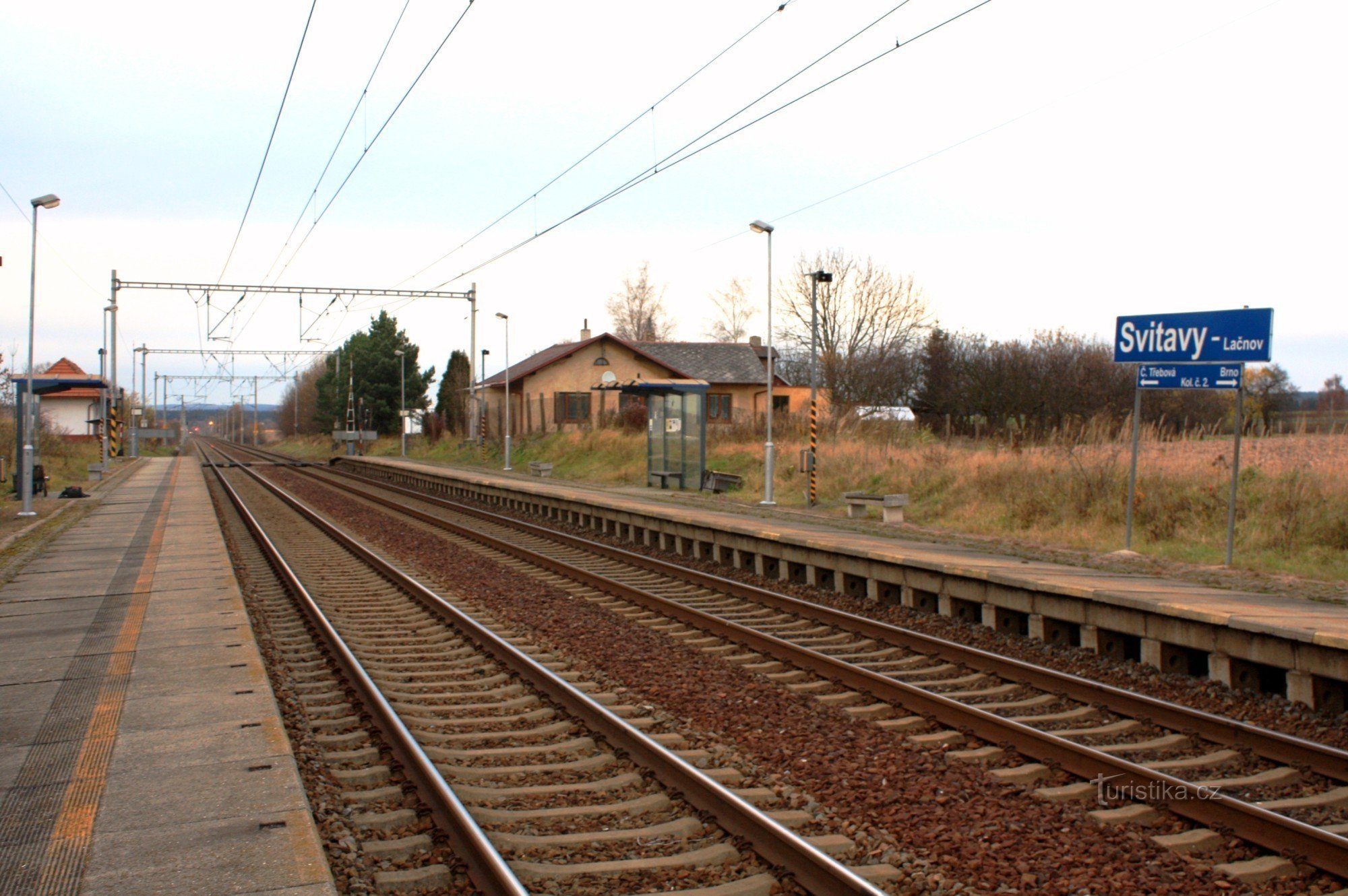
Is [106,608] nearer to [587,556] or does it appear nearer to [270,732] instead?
[270,732]

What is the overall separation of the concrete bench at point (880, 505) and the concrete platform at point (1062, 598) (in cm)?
121

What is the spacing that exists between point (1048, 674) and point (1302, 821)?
3.01 meters

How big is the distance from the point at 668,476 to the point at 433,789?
2421 cm

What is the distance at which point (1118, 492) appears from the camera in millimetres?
17000

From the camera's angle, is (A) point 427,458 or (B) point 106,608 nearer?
(B) point 106,608

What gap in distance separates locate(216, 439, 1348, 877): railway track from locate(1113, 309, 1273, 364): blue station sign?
5642mm

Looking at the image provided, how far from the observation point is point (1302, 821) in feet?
17.4

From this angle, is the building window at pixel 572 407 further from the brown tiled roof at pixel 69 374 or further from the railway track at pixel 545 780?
the railway track at pixel 545 780

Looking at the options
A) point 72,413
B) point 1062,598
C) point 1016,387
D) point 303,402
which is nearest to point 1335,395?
point 1016,387

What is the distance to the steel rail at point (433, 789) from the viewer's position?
15.0ft

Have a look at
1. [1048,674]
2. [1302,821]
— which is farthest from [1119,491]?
[1302,821]

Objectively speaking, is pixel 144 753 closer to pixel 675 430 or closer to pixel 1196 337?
pixel 1196 337

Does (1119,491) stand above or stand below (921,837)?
above

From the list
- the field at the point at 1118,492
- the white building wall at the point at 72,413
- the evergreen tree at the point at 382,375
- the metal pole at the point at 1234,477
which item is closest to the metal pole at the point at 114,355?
the white building wall at the point at 72,413
